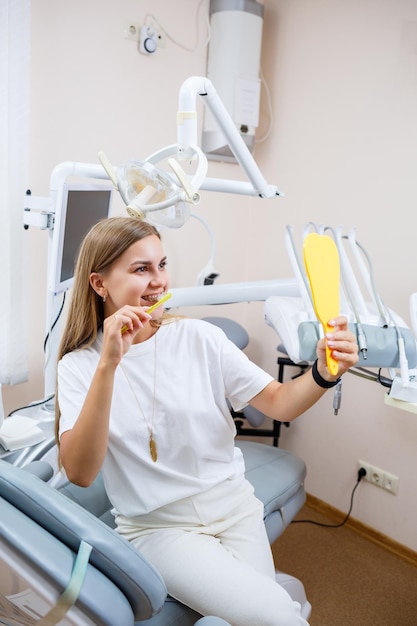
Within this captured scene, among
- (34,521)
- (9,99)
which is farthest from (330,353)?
(9,99)

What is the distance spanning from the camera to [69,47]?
2.17 metres

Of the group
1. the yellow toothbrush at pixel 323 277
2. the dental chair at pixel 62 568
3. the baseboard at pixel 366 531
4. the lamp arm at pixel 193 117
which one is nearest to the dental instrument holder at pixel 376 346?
the yellow toothbrush at pixel 323 277

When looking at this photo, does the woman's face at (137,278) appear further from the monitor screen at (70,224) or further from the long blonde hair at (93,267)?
the monitor screen at (70,224)

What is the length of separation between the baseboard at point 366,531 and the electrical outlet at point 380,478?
206 mm

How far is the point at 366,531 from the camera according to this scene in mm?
2395

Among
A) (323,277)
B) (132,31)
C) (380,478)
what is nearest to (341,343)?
(323,277)

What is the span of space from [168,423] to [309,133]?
5.43 feet

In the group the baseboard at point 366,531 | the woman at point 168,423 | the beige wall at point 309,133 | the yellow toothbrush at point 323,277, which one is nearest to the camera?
the yellow toothbrush at point 323,277

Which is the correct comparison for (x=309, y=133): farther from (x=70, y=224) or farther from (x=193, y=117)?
(x=193, y=117)

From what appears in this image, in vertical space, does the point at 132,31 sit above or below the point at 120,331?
above

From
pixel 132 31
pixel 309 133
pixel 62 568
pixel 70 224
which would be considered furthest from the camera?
pixel 309 133

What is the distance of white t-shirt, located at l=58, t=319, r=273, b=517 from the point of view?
1.27 meters

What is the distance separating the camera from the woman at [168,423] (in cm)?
115

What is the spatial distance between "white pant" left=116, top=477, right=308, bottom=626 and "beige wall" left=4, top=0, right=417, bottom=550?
43.3 inches
